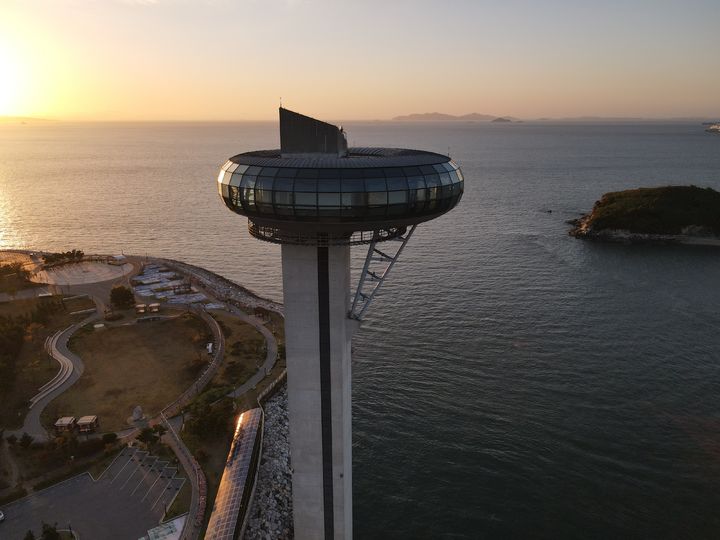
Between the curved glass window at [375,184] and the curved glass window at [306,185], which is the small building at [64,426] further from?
the curved glass window at [375,184]

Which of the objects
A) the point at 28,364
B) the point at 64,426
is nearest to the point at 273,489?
the point at 64,426

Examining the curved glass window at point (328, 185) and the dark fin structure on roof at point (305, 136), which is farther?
the dark fin structure on roof at point (305, 136)

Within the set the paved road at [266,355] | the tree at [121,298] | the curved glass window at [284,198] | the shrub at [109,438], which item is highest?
the curved glass window at [284,198]

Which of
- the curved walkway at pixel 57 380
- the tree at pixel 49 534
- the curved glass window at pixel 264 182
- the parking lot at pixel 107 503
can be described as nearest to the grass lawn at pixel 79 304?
the curved walkway at pixel 57 380

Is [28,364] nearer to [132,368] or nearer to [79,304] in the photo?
[132,368]

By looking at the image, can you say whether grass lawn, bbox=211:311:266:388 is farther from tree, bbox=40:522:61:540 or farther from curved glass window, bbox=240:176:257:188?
curved glass window, bbox=240:176:257:188

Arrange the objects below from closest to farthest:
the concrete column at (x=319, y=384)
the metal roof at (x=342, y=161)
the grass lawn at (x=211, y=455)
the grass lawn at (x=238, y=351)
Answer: the metal roof at (x=342, y=161) → the concrete column at (x=319, y=384) → the grass lawn at (x=211, y=455) → the grass lawn at (x=238, y=351)

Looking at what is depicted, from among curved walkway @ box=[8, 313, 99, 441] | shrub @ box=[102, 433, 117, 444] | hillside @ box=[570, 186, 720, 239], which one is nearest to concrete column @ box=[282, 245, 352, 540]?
shrub @ box=[102, 433, 117, 444]
